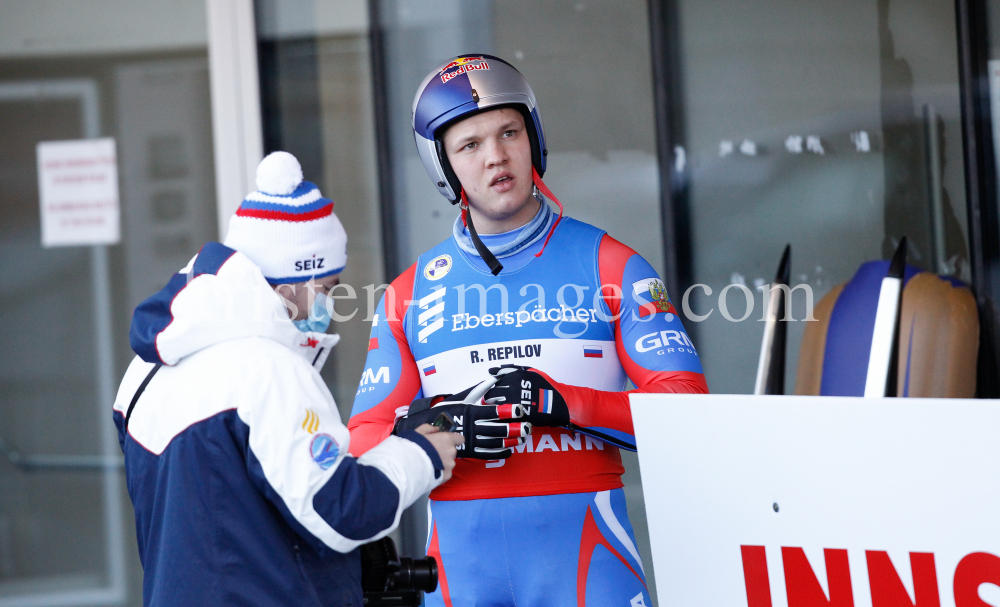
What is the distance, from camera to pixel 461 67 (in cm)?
181

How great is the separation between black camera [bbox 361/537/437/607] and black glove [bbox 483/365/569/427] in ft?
1.03

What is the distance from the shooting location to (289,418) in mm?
1194

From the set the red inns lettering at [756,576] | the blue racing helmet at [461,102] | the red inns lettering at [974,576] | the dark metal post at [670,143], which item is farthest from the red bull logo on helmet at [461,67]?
the dark metal post at [670,143]

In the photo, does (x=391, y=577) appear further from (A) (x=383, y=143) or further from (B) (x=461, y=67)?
(A) (x=383, y=143)

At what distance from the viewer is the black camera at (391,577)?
1.42 metres

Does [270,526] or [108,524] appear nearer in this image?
[270,526]

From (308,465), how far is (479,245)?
2.43ft

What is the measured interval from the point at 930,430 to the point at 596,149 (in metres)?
2.40

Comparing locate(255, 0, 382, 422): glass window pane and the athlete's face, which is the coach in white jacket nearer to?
the athlete's face

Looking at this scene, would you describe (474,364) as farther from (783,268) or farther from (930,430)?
(783,268)

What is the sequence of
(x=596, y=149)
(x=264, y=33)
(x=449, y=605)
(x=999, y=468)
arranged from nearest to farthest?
(x=999, y=468)
(x=449, y=605)
(x=596, y=149)
(x=264, y=33)

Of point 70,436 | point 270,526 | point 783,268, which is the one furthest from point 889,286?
point 70,436

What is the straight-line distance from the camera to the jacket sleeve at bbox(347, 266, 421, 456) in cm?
175

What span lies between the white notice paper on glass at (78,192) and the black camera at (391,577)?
8.50 feet
